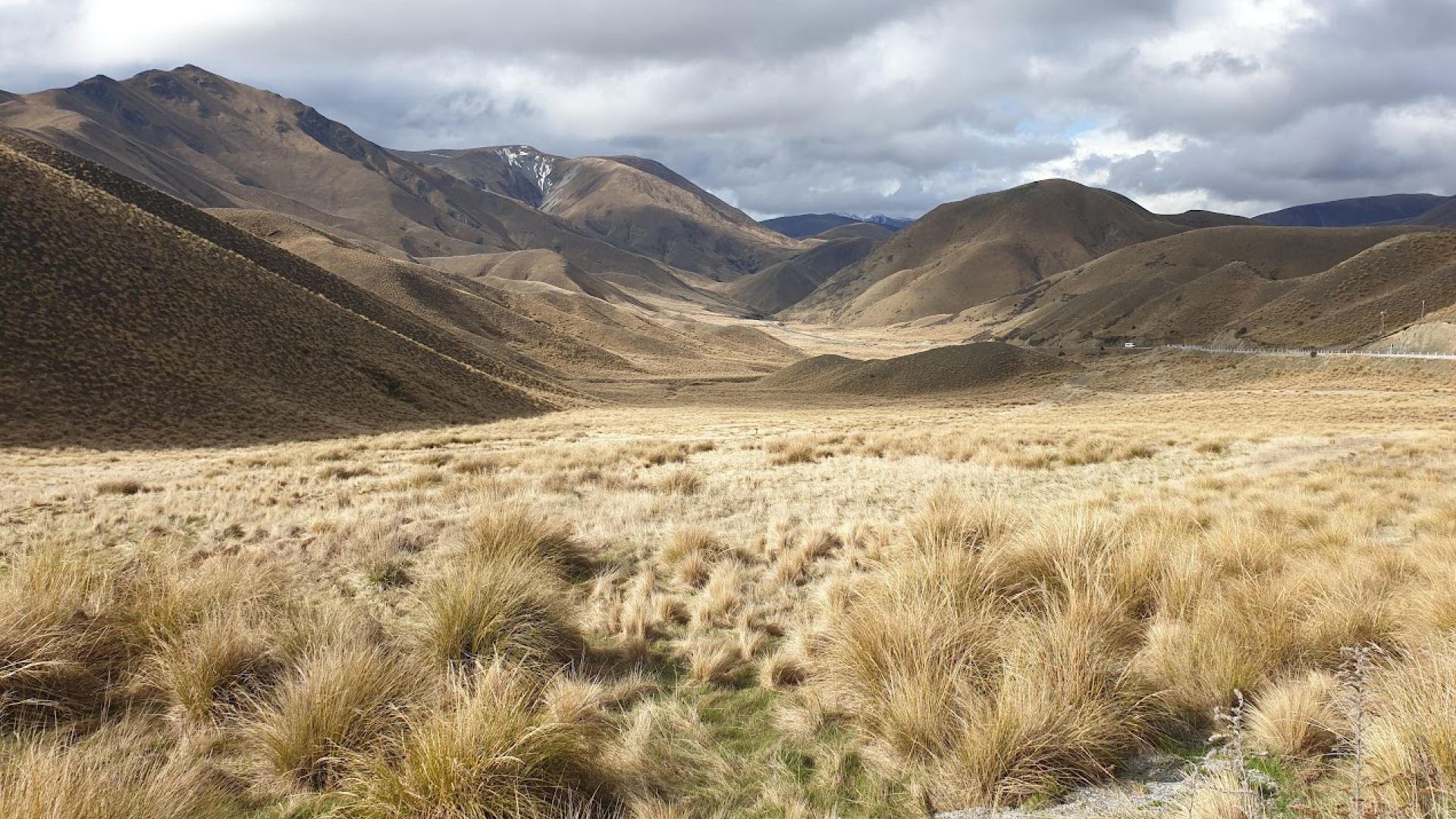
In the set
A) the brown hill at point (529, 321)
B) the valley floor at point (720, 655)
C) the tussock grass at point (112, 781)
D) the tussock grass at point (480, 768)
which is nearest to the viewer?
the tussock grass at point (112, 781)

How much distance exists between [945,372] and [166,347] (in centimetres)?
5717

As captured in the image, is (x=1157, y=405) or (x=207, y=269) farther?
(x=207, y=269)

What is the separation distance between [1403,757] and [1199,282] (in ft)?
311

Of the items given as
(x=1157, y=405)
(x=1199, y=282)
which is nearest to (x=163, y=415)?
(x=1157, y=405)

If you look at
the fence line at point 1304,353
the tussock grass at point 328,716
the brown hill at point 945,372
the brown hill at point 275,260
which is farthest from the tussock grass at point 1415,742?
the brown hill at point 945,372

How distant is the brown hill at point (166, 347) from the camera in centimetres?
3044

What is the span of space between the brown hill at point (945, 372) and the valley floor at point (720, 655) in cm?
5675

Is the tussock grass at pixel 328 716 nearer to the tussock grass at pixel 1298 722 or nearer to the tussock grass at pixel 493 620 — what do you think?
the tussock grass at pixel 493 620

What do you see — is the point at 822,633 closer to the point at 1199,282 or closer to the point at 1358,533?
the point at 1358,533

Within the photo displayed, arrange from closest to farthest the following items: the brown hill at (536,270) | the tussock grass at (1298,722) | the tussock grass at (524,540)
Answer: the tussock grass at (1298,722), the tussock grass at (524,540), the brown hill at (536,270)

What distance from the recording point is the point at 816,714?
4.31 metres

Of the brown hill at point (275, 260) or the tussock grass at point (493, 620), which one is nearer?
the tussock grass at point (493, 620)

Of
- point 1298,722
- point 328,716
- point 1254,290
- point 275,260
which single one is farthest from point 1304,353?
point 275,260

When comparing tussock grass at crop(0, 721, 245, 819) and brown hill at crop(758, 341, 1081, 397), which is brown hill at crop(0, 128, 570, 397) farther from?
tussock grass at crop(0, 721, 245, 819)
